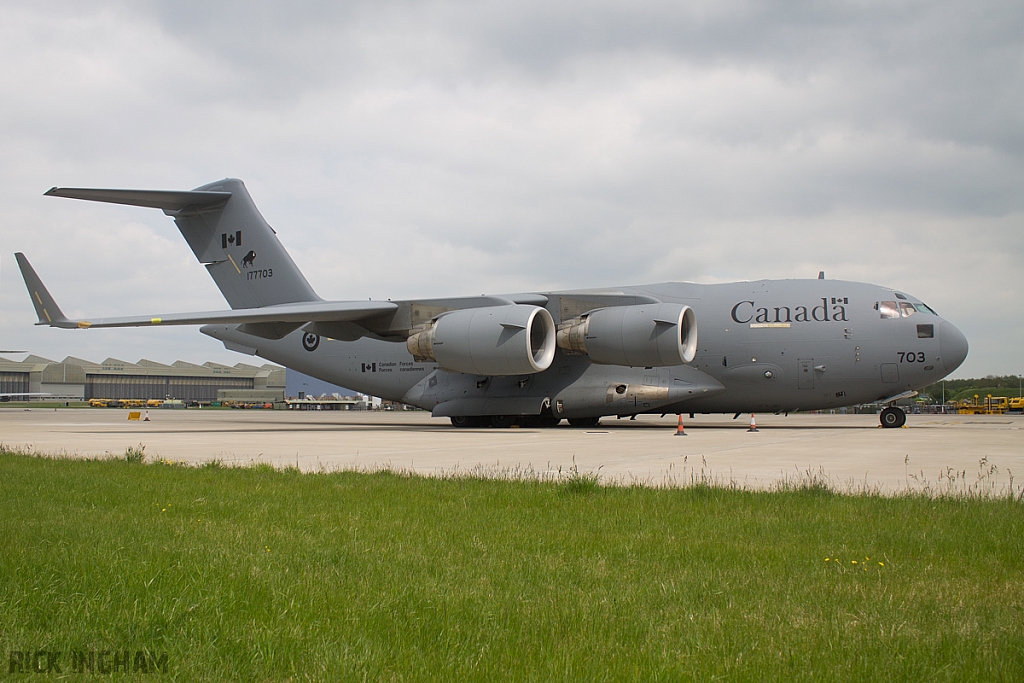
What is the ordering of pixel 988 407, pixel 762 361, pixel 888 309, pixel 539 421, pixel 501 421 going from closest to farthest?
pixel 888 309, pixel 762 361, pixel 501 421, pixel 539 421, pixel 988 407

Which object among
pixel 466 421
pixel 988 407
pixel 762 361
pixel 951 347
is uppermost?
pixel 951 347

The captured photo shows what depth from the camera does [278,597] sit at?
3.33 m

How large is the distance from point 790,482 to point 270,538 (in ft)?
16.2

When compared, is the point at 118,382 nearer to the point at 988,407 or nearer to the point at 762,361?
the point at 988,407

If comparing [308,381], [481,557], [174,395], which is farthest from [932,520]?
[174,395]

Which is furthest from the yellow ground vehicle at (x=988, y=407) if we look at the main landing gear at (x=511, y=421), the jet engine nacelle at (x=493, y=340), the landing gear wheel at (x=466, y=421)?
the jet engine nacelle at (x=493, y=340)

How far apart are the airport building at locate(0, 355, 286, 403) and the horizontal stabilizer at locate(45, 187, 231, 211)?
8333cm

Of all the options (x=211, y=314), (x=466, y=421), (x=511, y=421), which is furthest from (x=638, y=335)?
(x=211, y=314)

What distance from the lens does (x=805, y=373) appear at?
19.2 metres

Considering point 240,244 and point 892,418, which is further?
point 240,244

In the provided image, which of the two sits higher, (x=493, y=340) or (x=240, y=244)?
(x=240, y=244)

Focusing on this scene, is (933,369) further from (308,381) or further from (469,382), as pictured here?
(308,381)

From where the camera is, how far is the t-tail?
907 inches

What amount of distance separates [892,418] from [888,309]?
299cm
